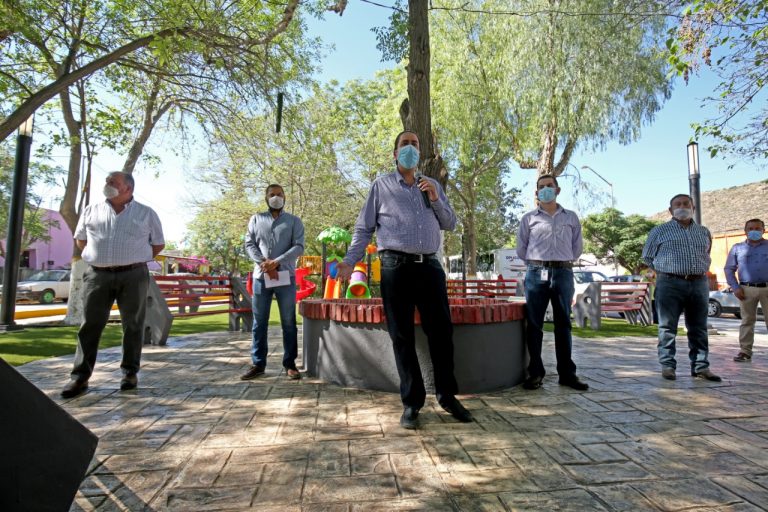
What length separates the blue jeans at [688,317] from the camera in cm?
460

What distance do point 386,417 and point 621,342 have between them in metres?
5.91

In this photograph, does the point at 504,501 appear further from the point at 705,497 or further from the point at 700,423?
the point at 700,423

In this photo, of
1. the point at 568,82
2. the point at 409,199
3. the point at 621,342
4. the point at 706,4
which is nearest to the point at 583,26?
the point at 568,82

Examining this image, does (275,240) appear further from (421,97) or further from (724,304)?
(724,304)

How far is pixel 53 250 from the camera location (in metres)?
41.0

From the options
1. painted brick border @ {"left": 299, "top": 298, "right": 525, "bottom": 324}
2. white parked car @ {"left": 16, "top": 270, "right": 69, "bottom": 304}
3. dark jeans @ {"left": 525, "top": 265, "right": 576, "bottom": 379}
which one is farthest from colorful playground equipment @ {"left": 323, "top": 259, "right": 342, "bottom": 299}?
white parked car @ {"left": 16, "top": 270, "right": 69, "bottom": 304}

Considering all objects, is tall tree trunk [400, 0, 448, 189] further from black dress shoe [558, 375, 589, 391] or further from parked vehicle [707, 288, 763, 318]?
parked vehicle [707, 288, 763, 318]

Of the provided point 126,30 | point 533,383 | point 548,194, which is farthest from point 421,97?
point 126,30

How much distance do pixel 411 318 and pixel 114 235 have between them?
2.78 meters

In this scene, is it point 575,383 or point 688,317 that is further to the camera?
point 688,317

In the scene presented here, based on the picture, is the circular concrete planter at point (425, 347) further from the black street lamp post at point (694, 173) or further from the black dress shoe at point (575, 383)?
the black street lamp post at point (694, 173)

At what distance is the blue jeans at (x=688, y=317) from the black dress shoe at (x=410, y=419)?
2.98m

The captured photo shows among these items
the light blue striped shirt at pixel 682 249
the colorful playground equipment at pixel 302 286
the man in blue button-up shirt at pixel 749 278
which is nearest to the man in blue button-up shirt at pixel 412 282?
the light blue striped shirt at pixel 682 249

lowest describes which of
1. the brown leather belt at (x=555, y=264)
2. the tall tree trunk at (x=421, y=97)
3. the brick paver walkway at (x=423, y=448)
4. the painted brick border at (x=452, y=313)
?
the brick paver walkway at (x=423, y=448)
